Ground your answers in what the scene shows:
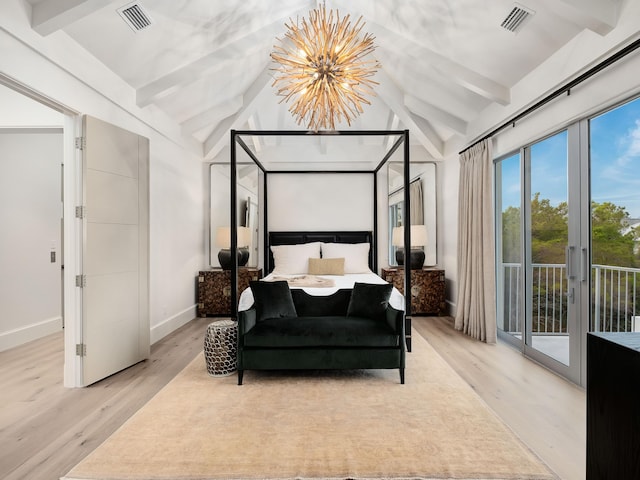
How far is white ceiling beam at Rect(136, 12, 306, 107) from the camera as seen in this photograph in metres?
3.90

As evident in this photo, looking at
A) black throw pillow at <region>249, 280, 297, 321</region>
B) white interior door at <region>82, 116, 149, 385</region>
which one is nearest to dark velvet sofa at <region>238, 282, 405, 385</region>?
black throw pillow at <region>249, 280, 297, 321</region>

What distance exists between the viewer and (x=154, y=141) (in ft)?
14.9

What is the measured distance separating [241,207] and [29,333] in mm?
3112

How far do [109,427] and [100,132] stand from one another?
2.36m

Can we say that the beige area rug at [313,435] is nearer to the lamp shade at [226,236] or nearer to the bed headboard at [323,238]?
the lamp shade at [226,236]

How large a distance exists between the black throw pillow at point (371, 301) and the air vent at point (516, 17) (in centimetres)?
241

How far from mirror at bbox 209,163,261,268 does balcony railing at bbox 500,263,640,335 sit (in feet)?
12.2

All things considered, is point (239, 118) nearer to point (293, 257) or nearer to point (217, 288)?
point (293, 257)

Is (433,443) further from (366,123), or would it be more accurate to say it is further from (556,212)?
(366,123)

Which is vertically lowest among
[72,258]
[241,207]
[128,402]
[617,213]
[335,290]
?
[128,402]

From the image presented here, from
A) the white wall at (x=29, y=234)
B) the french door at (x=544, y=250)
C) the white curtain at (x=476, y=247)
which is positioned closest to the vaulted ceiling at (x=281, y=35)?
the white curtain at (x=476, y=247)

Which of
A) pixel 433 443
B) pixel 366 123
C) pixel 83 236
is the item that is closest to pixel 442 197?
pixel 366 123

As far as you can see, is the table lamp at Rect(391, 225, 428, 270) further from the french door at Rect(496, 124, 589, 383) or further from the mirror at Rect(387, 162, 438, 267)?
the french door at Rect(496, 124, 589, 383)

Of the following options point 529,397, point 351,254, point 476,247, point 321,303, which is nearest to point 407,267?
point 321,303
